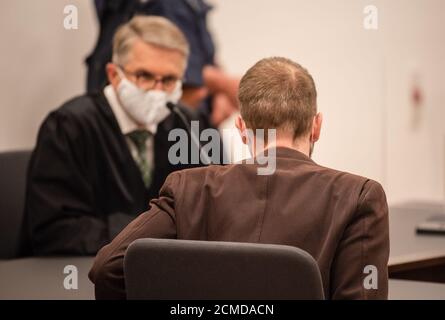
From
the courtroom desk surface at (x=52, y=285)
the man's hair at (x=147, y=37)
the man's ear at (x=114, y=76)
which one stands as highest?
the man's hair at (x=147, y=37)

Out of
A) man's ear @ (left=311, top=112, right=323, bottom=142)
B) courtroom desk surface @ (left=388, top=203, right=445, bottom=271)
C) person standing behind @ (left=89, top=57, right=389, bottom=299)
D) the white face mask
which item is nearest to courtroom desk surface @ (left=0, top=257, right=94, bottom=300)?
person standing behind @ (left=89, top=57, right=389, bottom=299)

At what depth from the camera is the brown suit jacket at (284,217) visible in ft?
4.26

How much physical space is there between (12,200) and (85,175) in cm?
32

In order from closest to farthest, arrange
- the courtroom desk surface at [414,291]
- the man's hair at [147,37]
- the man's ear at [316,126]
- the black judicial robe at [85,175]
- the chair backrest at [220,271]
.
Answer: the chair backrest at [220,271] → the man's ear at [316,126] → the courtroom desk surface at [414,291] → the black judicial robe at [85,175] → the man's hair at [147,37]

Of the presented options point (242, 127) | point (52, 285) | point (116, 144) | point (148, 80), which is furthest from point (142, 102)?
point (242, 127)

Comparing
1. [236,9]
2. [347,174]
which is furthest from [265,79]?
[236,9]

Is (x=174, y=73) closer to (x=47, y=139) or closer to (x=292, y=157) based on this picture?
(x=47, y=139)

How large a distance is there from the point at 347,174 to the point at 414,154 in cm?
296

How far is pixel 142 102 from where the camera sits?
234 centimetres

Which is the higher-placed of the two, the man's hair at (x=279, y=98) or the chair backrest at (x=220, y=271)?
the man's hair at (x=279, y=98)

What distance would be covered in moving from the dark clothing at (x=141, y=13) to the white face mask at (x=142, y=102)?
80cm

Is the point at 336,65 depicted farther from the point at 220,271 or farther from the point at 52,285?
the point at 220,271

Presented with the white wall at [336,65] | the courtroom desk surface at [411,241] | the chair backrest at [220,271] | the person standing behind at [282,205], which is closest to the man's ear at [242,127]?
the person standing behind at [282,205]

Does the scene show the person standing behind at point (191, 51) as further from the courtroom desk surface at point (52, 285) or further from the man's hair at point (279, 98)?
the man's hair at point (279, 98)
